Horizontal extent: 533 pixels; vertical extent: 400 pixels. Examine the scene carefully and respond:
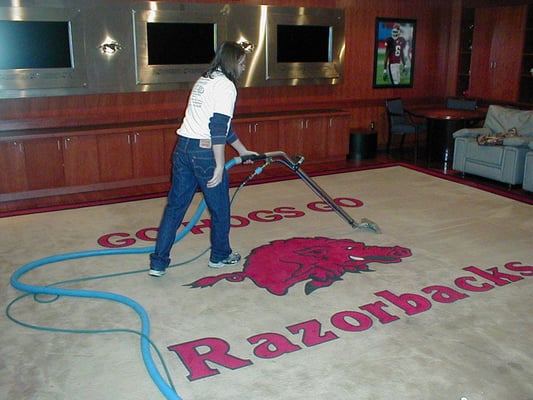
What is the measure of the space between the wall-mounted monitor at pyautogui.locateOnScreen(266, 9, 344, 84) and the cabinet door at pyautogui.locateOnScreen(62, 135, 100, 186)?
2.61m

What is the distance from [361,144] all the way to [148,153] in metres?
3.21

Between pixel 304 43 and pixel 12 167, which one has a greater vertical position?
pixel 304 43

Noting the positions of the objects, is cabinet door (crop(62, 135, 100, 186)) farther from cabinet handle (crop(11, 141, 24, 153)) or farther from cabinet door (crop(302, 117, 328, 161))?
cabinet door (crop(302, 117, 328, 161))

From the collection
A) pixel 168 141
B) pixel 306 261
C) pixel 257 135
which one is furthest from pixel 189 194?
pixel 257 135

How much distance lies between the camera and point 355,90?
8.76 m

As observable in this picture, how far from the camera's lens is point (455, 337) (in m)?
3.23

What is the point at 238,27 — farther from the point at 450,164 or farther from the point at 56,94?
the point at 450,164

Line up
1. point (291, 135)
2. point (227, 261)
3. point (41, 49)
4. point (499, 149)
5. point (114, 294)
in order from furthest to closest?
point (291, 135) → point (499, 149) → point (41, 49) → point (227, 261) → point (114, 294)

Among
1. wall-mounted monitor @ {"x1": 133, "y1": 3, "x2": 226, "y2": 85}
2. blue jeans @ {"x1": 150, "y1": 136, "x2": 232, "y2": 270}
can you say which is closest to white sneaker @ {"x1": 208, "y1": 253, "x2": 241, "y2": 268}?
blue jeans @ {"x1": 150, "y1": 136, "x2": 232, "y2": 270}

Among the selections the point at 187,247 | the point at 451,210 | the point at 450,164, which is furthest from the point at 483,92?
the point at 187,247

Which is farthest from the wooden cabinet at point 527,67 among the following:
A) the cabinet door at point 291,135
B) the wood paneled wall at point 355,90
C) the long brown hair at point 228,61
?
the long brown hair at point 228,61

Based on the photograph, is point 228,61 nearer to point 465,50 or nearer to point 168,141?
point 168,141

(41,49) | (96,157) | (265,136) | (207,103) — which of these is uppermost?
(41,49)

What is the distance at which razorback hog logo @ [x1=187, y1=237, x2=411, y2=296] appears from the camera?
3.98 metres
